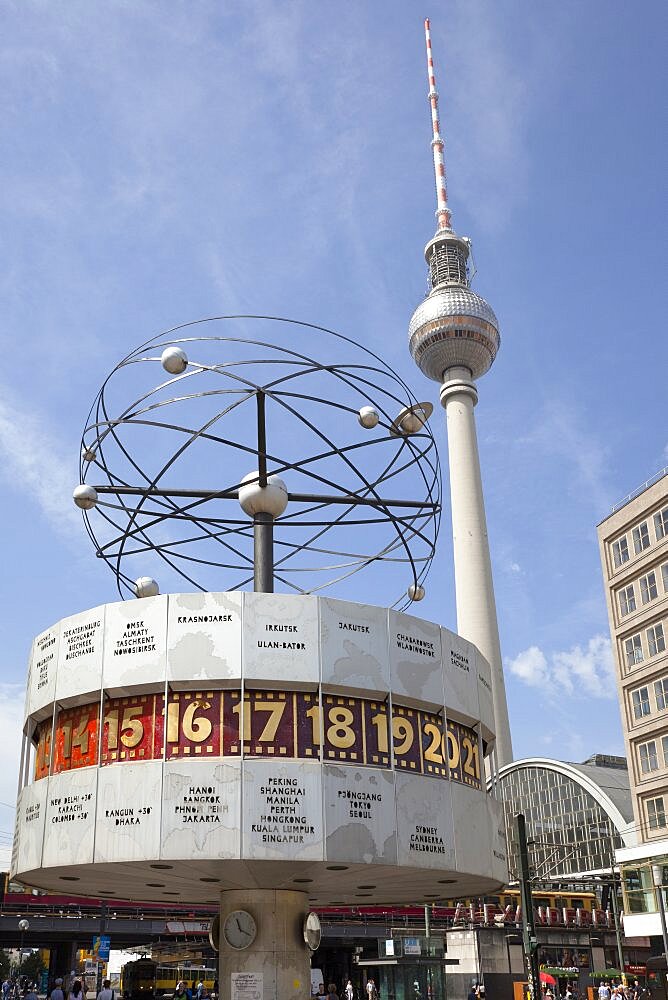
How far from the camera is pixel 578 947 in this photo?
69938mm

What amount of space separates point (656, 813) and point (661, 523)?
66.8 feet

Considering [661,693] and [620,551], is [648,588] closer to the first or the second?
[620,551]

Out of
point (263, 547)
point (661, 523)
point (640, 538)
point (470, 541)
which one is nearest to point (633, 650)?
point (640, 538)

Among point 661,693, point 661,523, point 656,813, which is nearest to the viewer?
point 656,813

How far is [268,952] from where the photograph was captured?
893 inches

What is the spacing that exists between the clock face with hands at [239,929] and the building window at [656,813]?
167 feet

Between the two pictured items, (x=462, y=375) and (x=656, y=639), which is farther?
(x=462, y=375)

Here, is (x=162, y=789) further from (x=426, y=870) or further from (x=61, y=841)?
(x=426, y=870)

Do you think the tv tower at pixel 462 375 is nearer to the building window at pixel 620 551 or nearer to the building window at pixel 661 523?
the building window at pixel 620 551

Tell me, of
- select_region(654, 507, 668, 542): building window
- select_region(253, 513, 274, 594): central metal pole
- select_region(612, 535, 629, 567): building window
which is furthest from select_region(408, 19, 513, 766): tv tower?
select_region(253, 513, 274, 594): central metal pole

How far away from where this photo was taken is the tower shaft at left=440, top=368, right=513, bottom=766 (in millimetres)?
116188

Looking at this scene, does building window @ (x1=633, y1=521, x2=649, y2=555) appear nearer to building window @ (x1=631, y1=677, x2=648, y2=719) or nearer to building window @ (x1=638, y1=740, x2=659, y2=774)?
building window @ (x1=631, y1=677, x2=648, y2=719)

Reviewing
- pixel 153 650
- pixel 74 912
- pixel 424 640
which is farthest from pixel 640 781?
pixel 153 650

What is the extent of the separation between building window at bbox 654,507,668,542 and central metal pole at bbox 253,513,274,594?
4957 cm
